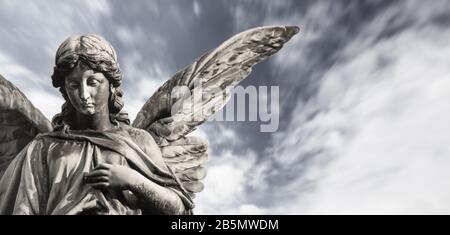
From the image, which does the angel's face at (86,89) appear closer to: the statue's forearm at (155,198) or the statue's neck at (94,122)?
the statue's neck at (94,122)

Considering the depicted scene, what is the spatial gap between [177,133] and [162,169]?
0.80 metres

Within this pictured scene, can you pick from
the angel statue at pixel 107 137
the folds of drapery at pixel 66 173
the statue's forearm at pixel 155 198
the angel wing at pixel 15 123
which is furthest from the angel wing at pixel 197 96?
the angel wing at pixel 15 123

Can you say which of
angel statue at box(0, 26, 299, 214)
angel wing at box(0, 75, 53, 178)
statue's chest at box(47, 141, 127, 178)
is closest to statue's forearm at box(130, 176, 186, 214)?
angel statue at box(0, 26, 299, 214)

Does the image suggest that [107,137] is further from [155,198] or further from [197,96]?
[197,96]

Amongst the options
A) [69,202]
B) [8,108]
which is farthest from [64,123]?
[69,202]

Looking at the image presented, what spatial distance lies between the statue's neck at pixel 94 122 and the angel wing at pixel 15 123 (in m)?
0.58

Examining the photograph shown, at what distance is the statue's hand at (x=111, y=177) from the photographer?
3871mm

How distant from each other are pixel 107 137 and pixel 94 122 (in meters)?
0.22

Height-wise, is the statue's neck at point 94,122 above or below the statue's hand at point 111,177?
above

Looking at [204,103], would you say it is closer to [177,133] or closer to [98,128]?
[177,133]

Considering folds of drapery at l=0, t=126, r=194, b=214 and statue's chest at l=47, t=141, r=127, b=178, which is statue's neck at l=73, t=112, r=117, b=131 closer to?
folds of drapery at l=0, t=126, r=194, b=214

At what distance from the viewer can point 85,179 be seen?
394 centimetres
